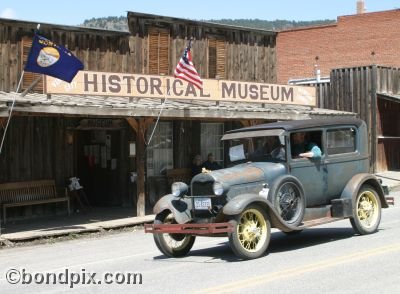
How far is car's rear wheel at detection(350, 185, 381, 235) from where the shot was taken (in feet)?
38.3

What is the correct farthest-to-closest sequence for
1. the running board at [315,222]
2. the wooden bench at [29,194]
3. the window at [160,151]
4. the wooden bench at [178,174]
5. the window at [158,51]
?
the window at [158,51]
the wooden bench at [178,174]
the window at [160,151]
the wooden bench at [29,194]
the running board at [315,222]

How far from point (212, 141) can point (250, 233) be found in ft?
39.4

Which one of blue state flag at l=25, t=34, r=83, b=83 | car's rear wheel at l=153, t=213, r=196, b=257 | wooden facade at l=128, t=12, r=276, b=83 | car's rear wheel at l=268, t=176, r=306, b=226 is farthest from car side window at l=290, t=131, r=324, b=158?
wooden facade at l=128, t=12, r=276, b=83

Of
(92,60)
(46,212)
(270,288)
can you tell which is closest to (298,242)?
(270,288)

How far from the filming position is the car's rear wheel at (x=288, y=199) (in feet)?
34.2

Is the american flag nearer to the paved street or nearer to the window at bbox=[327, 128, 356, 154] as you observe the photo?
the paved street

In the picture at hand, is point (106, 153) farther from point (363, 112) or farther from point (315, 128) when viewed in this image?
point (363, 112)

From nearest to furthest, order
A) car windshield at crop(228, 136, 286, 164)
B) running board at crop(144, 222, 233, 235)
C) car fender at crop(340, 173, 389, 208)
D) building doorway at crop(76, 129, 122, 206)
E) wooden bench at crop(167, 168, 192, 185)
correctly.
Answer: running board at crop(144, 222, 233, 235) < car windshield at crop(228, 136, 286, 164) < car fender at crop(340, 173, 389, 208) < building doorway at crop(76, 129, 122, 206) < wooden bench at crop(167, 168, 192, 185)

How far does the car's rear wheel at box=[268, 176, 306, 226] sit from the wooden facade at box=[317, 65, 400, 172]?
1695 cm

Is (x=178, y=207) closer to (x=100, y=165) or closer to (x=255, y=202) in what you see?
(x=255, y=202)

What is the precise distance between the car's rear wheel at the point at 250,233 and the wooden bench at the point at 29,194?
8598mm

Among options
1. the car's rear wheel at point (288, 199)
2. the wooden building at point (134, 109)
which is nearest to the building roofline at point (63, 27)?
the wooden building at point (134, 109)

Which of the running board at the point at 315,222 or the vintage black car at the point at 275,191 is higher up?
the vintage black car at the point at 275,191

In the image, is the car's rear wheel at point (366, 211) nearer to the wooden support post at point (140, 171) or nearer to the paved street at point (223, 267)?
the paved street at point (223, 267)
